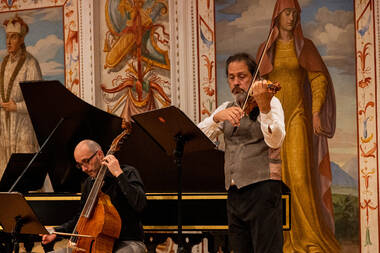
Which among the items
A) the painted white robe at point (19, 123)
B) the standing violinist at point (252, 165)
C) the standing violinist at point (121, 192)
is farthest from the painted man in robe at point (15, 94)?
the standing violinist at point (252, 165)

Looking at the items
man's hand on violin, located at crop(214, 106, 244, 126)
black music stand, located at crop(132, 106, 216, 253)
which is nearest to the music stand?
black music stand, located at crop(132, 106, 216, 253)

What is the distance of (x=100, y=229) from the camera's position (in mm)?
3225

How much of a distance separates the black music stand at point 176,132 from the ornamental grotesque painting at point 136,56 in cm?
242

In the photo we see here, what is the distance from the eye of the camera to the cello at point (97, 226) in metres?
3.21

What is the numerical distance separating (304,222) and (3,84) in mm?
3528

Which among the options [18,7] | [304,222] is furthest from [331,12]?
[18,7]

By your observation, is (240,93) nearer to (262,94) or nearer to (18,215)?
(262,94)

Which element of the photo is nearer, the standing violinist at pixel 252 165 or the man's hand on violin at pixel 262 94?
the man's hand on violin at pixel 262 94

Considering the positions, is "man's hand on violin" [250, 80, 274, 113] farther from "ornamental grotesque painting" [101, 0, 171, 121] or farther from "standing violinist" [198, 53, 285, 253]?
"ornamental grotesque painting" [101, 0, 171, 121]

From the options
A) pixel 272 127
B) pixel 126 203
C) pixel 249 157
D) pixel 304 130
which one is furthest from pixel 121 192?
pixel 304 130

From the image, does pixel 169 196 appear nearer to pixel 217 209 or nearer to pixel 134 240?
pixel 217 209

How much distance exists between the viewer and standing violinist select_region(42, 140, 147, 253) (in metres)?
3.40

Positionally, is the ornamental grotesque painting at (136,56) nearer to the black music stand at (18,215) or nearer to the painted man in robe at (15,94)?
the painted man in robe at (15,94)

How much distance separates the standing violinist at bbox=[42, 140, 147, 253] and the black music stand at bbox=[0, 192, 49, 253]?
20 centimetres
